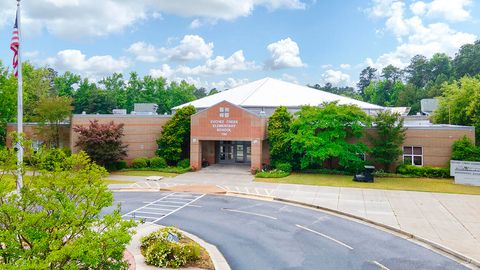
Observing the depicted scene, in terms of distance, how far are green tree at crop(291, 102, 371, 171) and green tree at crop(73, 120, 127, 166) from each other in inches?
689

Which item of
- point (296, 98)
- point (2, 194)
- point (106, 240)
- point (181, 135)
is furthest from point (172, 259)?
point (296, 98)

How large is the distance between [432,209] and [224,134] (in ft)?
69.1

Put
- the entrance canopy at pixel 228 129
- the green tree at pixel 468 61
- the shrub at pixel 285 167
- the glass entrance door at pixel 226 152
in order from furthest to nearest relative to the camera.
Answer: the green tree at pixel 468 61 < the glass entrance door at pixel 226 152 < the entrance canopy at pixel 228 129 < the shrub at pixel 285 167

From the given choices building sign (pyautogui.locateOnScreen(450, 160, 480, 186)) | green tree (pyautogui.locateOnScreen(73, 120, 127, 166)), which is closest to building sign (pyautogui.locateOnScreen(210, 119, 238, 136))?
green tree (pyautogui.locateOnScreen(73, 120, 127, 166))

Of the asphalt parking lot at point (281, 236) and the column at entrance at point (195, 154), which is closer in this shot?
the asphalt parking lot at point (281, 236)

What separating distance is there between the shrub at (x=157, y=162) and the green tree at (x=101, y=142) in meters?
3.44

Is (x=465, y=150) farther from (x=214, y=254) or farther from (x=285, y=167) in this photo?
(x=214, y=254)

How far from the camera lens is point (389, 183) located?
31875mm

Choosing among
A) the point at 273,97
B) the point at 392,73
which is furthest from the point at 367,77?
the point at 273,97

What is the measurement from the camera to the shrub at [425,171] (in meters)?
34.2

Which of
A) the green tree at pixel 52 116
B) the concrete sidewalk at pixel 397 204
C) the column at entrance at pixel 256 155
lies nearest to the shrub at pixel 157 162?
the concrete sidewalk at pixel 397 204

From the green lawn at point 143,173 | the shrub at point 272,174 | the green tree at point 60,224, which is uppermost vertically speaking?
the green tree at point 60,224

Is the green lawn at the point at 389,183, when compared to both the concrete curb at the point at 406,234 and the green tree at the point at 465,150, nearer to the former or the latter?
the green tree at the point at 465,150

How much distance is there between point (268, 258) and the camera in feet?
48.7
